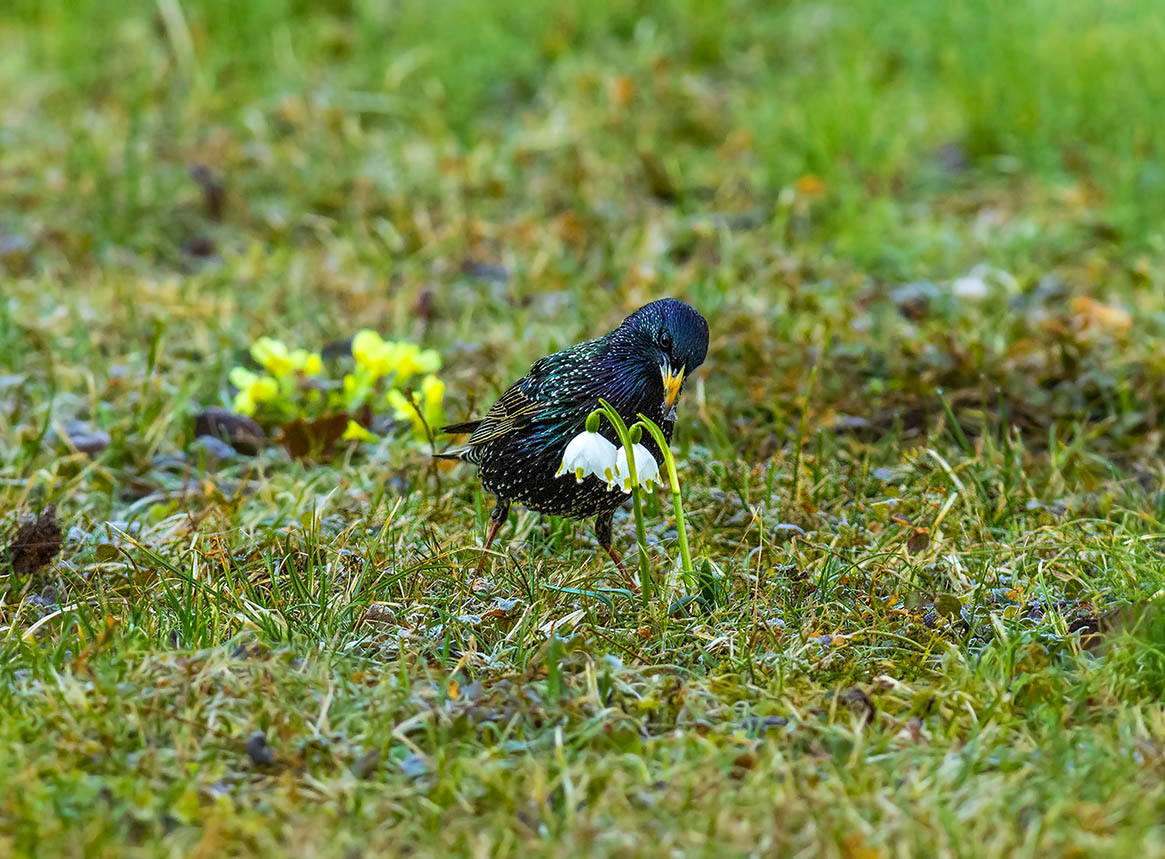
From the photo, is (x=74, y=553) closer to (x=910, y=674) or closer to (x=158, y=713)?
(x=158, y=713)

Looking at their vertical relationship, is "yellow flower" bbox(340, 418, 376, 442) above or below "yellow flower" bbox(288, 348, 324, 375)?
below

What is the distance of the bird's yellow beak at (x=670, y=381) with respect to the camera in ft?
10.9

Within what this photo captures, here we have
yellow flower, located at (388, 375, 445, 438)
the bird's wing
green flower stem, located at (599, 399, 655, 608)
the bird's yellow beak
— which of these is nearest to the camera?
green flower stem, located at (599, 399, 655, 608)

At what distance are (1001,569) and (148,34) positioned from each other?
19.3 feet

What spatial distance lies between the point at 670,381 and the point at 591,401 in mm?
202

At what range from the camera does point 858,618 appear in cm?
326

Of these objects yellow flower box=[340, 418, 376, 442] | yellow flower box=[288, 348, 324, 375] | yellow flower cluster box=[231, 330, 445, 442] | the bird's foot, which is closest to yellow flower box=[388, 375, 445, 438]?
yellow flower cluster box=[231, 330, 445, 442]

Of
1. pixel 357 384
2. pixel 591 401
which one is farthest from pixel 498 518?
pixel 357 384

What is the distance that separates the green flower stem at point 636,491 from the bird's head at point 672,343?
0.14 m

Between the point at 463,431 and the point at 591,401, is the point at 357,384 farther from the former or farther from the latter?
the point at 591,401

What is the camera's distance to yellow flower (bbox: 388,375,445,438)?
4.23 m

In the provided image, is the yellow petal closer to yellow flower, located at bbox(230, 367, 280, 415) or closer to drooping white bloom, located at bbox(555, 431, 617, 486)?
yellow flower, located at bbox(230, 367, 280, 415)

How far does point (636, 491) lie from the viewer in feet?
10.5

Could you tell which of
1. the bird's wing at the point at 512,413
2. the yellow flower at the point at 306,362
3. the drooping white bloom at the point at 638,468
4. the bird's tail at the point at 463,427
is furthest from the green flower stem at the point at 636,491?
the yellow flower at the point at 306,362
